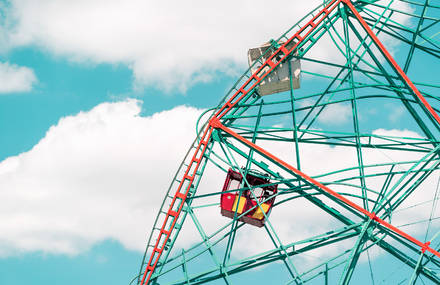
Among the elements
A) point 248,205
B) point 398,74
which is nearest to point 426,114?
point 398,74

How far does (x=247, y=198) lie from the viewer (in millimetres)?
35312

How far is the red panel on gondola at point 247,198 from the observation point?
115 ft

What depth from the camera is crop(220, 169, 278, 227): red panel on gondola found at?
35062 millimetres

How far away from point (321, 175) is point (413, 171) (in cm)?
441

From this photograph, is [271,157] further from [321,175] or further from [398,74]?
[398,74]

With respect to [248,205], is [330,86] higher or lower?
higher

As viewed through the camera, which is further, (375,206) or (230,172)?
(230,172)

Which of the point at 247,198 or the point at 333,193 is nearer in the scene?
the point at 333,193

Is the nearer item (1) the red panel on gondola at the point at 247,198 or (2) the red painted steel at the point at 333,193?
(2) the red painted steel at the point at 333,193

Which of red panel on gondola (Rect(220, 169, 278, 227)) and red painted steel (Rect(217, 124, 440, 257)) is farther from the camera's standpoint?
red panel on gondola (Rect(220, 169, 278, 227))

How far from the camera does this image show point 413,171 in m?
32.1

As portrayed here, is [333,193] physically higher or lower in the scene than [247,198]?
lower

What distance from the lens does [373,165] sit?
32.3 metres

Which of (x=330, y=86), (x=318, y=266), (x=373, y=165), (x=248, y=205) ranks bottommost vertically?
(x=318, y=266)
